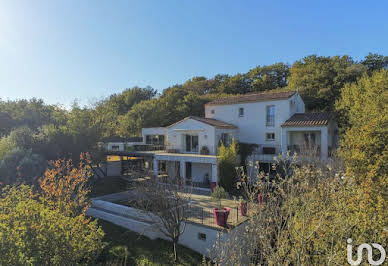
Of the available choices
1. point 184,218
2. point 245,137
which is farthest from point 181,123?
point 184,218

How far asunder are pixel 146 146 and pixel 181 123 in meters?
6.86

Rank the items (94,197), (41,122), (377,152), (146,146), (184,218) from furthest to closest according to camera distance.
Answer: (41,122) < (146,146) < (94,197) < (184,218) < (377,152)

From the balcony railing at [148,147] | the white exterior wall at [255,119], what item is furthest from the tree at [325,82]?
the balcony railing at [148,147]

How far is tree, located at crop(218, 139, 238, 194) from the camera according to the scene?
19.3 metres

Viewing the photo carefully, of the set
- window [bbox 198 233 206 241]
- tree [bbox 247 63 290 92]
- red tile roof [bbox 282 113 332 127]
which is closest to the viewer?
window [bbox 198 233 206 241]

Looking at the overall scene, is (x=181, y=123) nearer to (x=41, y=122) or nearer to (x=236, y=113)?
(x=236, y=113)

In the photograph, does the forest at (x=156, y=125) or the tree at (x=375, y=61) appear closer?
the forest at (x=156, y=125)

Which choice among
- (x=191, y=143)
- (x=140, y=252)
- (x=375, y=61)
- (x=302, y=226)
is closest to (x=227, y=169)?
(x=191, y=143)

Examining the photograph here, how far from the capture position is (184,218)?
12469 mm

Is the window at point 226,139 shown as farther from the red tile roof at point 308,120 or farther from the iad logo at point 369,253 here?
the iad logo at point 369,253

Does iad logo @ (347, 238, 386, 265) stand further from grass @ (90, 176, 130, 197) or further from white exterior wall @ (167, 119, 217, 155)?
grass @ (90, 176, 130, 197)

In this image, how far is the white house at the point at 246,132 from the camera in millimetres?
21344

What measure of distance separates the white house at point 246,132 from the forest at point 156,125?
3.28m

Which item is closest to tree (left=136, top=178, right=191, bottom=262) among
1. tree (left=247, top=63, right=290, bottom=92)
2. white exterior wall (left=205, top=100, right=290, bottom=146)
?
white exterior wall (left=205, top=100, right=290, bottom=146)
